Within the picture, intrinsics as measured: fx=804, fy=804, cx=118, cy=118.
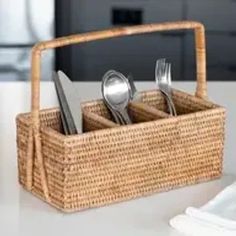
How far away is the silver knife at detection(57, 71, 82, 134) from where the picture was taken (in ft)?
3.75

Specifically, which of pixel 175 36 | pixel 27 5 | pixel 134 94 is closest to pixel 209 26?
pixel 175 36

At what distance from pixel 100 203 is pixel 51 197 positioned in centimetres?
7

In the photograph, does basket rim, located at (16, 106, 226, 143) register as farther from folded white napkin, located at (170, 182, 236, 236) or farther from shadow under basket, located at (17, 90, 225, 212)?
folded white napkin, located at (170, 182, 236, 236)

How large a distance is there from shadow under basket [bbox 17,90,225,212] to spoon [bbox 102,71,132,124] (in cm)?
2

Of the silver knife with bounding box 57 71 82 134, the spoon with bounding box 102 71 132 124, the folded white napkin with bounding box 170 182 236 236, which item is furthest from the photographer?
the spoon with bounding box 102 71 132 124

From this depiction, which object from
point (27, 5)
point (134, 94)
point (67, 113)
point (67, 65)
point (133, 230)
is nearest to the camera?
point (133, 230)

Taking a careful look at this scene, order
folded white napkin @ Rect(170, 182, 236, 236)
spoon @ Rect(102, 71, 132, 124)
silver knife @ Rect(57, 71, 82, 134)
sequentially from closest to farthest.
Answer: folded white napkin @ Rect(170, 182, 236, 236) < silver knife @ Rect(57, 71, 82, 134) < spoon @ Rect(102, 71, 132, 124)

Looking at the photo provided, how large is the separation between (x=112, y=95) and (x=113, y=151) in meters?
0.18

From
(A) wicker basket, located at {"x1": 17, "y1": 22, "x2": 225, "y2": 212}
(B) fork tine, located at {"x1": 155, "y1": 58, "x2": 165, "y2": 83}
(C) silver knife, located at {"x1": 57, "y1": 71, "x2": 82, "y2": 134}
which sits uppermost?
(B) fork tine, located at {"x1": 155, "y1": 58, "x2": 165, "y2": 83}

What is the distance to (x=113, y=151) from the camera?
43.3 inches

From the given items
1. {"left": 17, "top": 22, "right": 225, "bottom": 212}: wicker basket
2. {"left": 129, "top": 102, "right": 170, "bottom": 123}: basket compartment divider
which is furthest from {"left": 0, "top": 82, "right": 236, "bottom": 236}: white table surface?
{"left": 129, "top": 102, "right": 170, "bottom": 123}: basket compartment divider

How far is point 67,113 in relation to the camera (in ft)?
3.76

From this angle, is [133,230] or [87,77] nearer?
[133,230]

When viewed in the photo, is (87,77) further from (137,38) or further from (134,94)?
(134,94)
